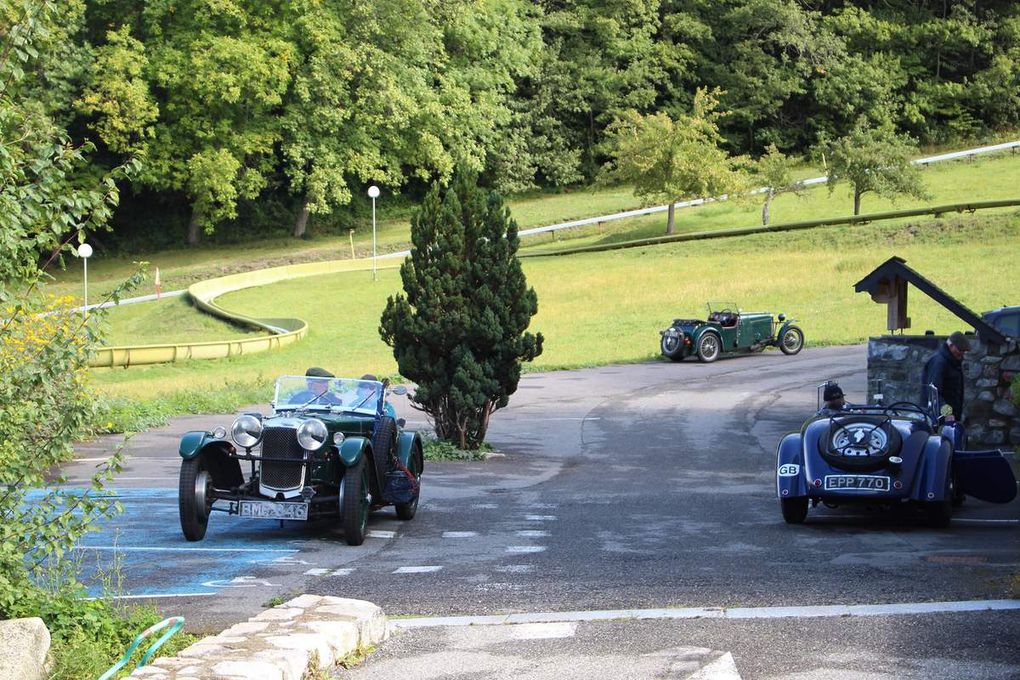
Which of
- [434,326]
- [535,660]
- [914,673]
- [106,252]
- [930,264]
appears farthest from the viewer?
[106,252]

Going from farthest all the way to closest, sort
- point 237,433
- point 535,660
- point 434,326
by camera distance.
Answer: point 434,326 < point 237,433 < point 535,660

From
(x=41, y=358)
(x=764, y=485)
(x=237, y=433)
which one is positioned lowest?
(x=764, y=485)

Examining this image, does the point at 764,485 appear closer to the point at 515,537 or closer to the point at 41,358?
the point at 515,537

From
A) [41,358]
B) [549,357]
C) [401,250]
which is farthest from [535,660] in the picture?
[401,250]

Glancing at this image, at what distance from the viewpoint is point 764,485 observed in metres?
16.2

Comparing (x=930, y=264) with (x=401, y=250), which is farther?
(x=401, y=250)

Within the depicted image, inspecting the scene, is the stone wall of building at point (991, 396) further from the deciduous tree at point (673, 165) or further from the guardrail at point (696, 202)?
the guardrail at point (696, 202)

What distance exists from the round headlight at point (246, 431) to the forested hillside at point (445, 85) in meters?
44.7

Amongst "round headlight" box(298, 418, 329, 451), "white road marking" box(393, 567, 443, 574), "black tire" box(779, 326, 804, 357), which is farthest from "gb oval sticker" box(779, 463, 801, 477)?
"black tire" box(779, 326, 804, 357)

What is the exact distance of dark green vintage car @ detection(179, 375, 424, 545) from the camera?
1216 centimetres

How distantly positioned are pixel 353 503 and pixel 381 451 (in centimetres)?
141

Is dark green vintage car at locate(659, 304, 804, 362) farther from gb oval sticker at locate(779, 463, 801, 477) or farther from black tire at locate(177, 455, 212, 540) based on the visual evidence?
black tire at locate(177, 455, 212, 540)

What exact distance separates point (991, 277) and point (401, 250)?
95.3 ft

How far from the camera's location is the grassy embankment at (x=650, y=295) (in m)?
34.0
